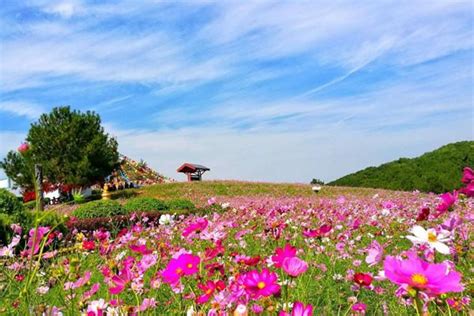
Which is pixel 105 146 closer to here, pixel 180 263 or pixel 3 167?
pixel 3 167

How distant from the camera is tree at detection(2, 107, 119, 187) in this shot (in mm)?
26828

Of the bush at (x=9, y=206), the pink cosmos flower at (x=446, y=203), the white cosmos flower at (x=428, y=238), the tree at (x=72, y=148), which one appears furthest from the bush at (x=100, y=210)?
the tree at (x=72, y=148)

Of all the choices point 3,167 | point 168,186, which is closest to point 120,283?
point 168,186

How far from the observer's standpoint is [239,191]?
25281mm

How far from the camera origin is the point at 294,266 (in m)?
1.52

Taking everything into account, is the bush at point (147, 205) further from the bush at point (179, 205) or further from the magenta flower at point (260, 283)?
the magenta flower at point (260, 283)

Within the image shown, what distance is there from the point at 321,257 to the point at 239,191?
806 inches

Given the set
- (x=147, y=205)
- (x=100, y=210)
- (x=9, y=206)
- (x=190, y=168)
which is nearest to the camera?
(x=9, y=206)

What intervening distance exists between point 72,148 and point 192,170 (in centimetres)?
828

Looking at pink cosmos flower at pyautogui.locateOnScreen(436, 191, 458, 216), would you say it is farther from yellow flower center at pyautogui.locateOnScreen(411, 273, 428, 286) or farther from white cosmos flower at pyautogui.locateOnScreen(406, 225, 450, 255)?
yellow flower center at pyautogui.locateOnScreen(411, 273, 428, 286)

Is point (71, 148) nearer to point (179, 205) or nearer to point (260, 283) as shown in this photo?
point (179, 205)

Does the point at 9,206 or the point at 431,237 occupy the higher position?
the point at 9,206

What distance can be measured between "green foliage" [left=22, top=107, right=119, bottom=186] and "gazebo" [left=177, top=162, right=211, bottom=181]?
5339 millimetres

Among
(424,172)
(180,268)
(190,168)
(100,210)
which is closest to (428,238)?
(180,268)
